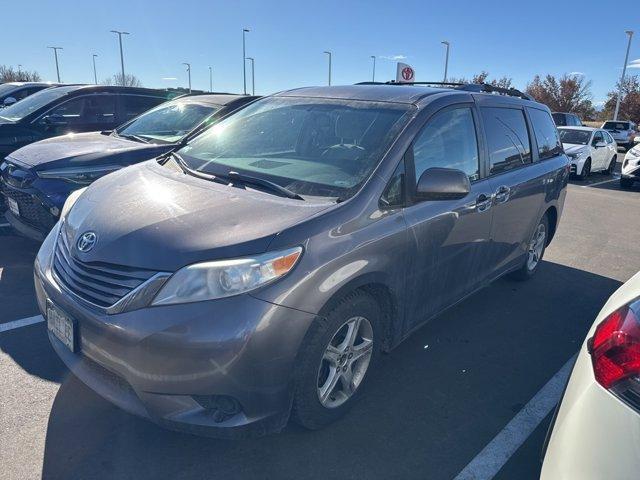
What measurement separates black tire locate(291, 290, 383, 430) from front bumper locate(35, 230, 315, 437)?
9 centimetres

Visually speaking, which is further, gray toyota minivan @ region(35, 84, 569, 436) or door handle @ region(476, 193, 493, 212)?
door handle @ region(476, 193, 493, 212)

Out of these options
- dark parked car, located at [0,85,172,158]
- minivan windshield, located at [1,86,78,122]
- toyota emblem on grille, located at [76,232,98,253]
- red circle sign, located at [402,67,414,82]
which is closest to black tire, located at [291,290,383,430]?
toyota emblem on grille, located at [76,232,98,253]

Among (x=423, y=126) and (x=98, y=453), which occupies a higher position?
(x=423, y=126)

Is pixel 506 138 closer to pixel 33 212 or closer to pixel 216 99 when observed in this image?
pixel 216 99

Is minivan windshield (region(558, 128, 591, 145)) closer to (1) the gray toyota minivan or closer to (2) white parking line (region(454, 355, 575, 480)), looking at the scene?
(1) the gray toyota minivan

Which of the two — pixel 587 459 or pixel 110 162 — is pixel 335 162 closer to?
pixel 587 459

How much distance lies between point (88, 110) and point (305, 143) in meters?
5.32

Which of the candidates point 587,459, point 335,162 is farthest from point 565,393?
point 335,162

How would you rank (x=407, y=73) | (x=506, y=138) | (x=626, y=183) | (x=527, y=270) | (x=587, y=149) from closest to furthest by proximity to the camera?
(x=506, y=138)
(x=527, y=270)
(x=407, y=73)
(x=626, y=183)
(x=587, y=149)

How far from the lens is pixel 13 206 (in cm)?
491

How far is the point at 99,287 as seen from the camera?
2.37 metres

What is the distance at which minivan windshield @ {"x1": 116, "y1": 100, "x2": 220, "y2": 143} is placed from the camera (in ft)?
19.8

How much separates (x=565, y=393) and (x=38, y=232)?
445 cm

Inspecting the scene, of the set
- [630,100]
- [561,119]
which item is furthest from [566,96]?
[561,119]
